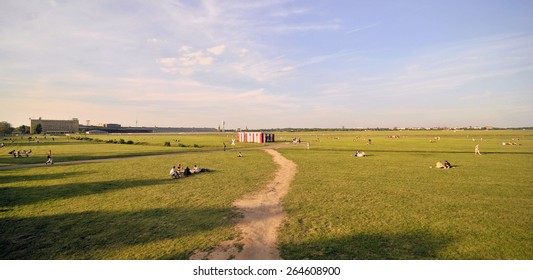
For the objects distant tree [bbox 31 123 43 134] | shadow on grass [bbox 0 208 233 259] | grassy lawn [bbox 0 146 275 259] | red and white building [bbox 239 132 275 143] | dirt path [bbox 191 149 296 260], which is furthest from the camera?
distant tree [bbox 31 123 43 134]

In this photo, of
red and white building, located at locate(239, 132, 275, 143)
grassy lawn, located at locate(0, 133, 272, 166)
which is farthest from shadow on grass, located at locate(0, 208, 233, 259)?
red and white building, located at locate(239, 132, 275, 143)

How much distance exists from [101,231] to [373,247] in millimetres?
11796

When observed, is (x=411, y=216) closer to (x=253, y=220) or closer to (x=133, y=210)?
(x=253, y=220)

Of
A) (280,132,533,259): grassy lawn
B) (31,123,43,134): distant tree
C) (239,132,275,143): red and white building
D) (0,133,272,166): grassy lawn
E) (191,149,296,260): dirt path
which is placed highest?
(31,123,43,134): distant tree

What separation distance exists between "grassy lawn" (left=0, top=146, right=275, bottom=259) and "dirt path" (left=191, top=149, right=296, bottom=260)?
2.22 ft

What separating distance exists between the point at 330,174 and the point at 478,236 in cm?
1585

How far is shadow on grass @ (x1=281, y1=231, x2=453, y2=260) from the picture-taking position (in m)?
9.65

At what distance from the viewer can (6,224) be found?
1346 centimetres

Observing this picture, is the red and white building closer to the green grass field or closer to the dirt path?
the green grass field

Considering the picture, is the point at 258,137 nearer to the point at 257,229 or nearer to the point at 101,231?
the point at 257,229

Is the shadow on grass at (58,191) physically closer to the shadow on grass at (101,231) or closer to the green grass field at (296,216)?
the green grass field at (296,216)

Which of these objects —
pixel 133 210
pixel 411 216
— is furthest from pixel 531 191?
pixel 133 210
